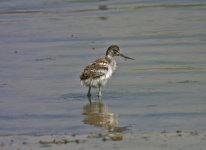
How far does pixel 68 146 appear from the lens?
12.1m

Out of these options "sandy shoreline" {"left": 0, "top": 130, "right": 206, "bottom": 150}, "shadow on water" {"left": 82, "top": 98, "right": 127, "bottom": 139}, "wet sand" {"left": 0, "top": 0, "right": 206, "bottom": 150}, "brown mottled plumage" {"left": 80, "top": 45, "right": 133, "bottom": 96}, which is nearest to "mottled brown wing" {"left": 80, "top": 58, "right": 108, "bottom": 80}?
"brown mottled plumage" {"left": 80, "top": 45, "right": 133, "bottom": 96}

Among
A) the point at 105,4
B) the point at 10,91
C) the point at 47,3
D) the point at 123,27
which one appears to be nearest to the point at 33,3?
the point at 47,3

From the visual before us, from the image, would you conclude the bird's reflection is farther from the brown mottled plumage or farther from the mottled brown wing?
the mottled brown wing

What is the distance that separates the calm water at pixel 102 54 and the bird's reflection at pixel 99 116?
0.06ft

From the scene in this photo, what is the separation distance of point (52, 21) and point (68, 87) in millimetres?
9159

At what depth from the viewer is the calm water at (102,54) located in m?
14.3

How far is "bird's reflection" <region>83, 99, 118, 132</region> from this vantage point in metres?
13.8

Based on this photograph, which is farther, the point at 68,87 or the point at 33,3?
the point at 33,3

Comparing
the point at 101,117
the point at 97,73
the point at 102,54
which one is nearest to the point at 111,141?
the point at 101,117

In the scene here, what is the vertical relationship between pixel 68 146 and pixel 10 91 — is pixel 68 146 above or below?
below

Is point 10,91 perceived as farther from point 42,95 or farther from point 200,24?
point 200,24

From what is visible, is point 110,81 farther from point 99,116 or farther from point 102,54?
point 99,116

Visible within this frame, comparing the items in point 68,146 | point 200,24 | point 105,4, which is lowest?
point 68,146

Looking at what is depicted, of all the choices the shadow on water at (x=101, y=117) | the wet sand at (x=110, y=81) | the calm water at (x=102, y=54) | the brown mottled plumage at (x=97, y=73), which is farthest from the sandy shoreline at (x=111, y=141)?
the brown mottled plumage at (x=97, y=73)
